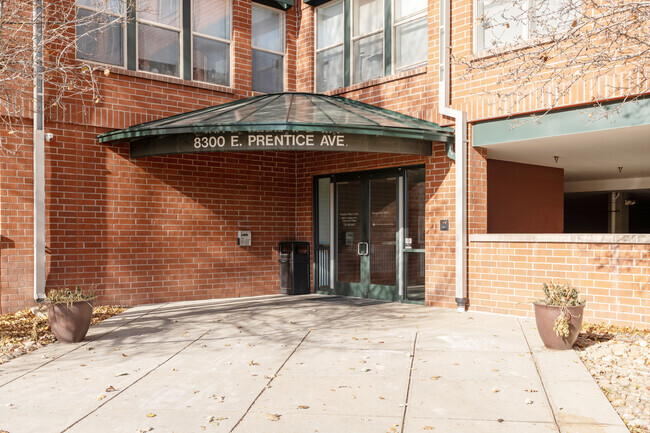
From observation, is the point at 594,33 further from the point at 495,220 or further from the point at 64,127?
the point at 64,127

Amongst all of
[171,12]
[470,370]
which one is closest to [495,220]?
[470,370]

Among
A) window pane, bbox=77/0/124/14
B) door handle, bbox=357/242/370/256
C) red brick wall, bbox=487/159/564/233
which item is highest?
window pane, bbox=77/0/124/14

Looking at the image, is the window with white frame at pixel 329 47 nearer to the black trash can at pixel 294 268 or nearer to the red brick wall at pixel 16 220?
the black trash can at pixel 294 268

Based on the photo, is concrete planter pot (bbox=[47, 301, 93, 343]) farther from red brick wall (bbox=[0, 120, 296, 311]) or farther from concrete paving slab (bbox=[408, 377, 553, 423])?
concrete paving slab (bbox=[408, 377, 553, 423])

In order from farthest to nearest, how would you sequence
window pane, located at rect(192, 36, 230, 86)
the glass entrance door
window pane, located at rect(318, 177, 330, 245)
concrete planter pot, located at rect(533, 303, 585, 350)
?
window pane, located at rect(318, 177, 330, 245), window pane, located at rect(192, 36, 230, 86), the glass entrance door, concrete planter pot, located at rect(533, 303, 585, 350)

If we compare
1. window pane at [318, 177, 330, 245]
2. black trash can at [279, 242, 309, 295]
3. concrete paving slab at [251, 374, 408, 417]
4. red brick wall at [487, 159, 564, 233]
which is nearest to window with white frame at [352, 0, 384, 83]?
window pane at [318, 177, 330, 245]

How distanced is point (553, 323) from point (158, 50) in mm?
8880

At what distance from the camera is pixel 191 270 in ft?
37.9

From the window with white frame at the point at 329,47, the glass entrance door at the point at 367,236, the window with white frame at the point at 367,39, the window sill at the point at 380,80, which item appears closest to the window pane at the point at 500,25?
the window sill at the point at 380,80

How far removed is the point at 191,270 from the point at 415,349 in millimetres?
5897

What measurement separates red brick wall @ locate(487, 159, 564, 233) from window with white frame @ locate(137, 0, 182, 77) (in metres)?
6.75

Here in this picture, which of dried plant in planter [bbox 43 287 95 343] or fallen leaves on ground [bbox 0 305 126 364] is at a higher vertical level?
dried plant in planter [bbox 43 287 95 343]

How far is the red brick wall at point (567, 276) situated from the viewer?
26.6 feet

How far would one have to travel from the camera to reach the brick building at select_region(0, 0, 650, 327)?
9.38 meters
